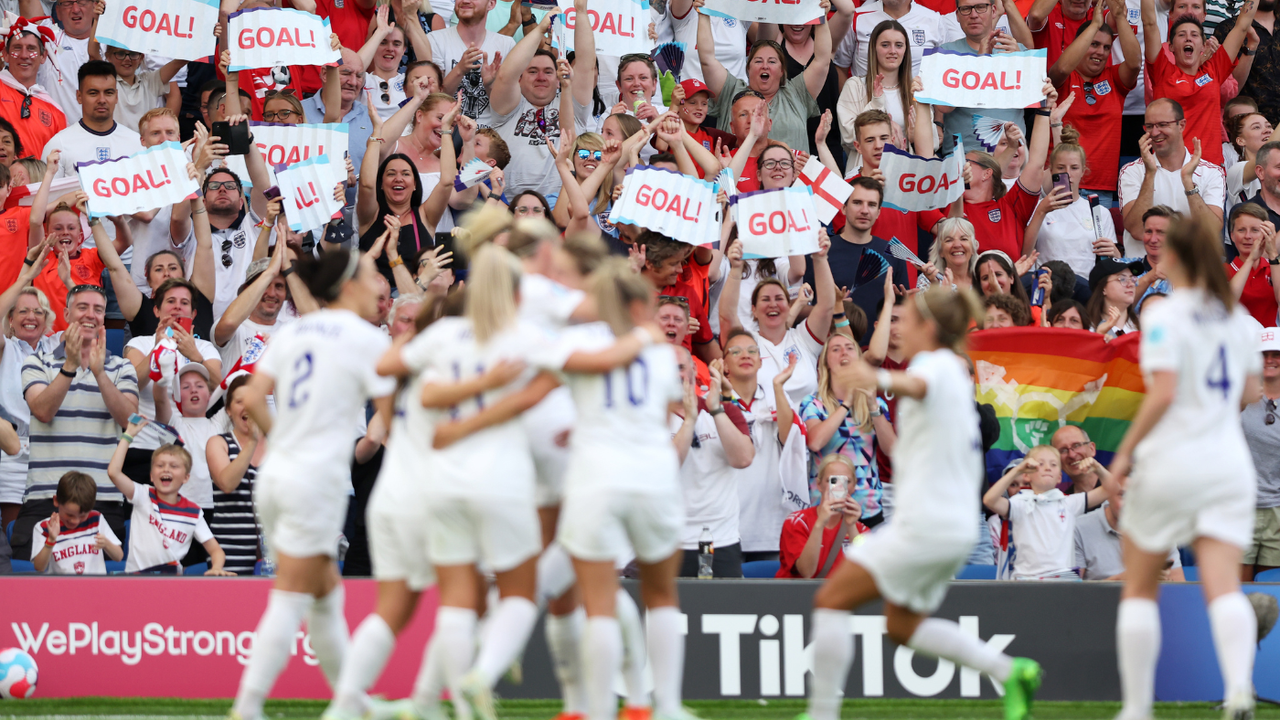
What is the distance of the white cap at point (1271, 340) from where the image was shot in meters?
10.3

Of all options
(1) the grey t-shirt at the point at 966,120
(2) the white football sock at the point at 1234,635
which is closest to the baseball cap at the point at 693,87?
(1) the grey t-shirt at the point at 966,120

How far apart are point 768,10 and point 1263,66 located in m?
5.79

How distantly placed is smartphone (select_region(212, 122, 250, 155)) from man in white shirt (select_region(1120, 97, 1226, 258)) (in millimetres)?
7468

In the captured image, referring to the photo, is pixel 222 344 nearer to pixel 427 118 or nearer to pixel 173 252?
pixel 173 252

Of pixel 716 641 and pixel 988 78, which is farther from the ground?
pixel 988 78

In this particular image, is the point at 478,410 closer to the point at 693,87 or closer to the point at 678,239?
the point at 678,239

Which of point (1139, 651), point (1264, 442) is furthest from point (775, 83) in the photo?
point (1139, 651)

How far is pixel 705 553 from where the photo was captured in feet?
29.7

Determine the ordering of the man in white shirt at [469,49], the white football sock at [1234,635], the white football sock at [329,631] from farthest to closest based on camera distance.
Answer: the man in white shirt at [469,49] → the white football sock at [329,631] → the white football sock at [1234,635]

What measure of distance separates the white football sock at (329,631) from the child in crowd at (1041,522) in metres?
4.56

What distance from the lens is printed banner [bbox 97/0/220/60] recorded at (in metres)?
10.9

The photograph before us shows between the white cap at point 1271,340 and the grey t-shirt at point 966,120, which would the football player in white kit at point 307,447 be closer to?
the white cap at point 1271,340

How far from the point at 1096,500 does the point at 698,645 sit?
2879 mm

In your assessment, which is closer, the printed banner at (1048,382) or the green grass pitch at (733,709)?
the green grass pitch at (733,709)
